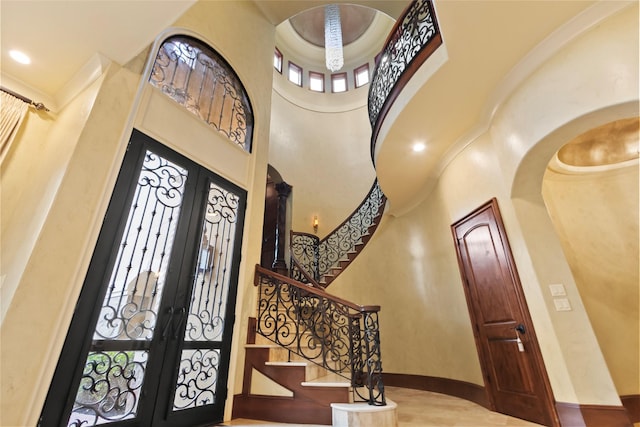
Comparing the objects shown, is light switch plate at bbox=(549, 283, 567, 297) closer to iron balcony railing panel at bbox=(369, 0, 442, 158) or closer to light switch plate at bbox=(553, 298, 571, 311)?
light switch plate at bbox=(553, 298, 571, 311)

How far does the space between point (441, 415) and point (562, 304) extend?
1.59 meters

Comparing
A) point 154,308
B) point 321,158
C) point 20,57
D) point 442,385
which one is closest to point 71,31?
point 20,57

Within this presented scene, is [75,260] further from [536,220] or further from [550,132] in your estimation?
[536,220]

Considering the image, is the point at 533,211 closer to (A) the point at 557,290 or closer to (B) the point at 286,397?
(A) the point at 557,290

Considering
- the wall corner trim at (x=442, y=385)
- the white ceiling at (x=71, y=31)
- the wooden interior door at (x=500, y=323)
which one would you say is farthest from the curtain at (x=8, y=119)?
the wall corner trim at (x=442, y=385)

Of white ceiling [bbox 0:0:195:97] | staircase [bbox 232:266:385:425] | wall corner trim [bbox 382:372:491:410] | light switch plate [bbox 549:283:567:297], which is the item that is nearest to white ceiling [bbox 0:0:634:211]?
white ceiling [bbox 0:0:195:97]

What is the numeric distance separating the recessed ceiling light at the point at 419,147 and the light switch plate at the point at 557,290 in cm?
215

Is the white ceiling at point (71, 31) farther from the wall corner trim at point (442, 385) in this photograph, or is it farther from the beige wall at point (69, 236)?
the wall corner trim at point (442, 385)

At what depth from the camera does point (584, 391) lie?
2371 millimetres

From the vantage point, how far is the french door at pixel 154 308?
188 centimetres

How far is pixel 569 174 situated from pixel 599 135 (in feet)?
1.78

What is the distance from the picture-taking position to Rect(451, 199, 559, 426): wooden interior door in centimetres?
270

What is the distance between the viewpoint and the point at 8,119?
2.10m

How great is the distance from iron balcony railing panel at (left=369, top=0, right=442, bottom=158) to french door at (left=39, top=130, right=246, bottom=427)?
2379 millimetres
